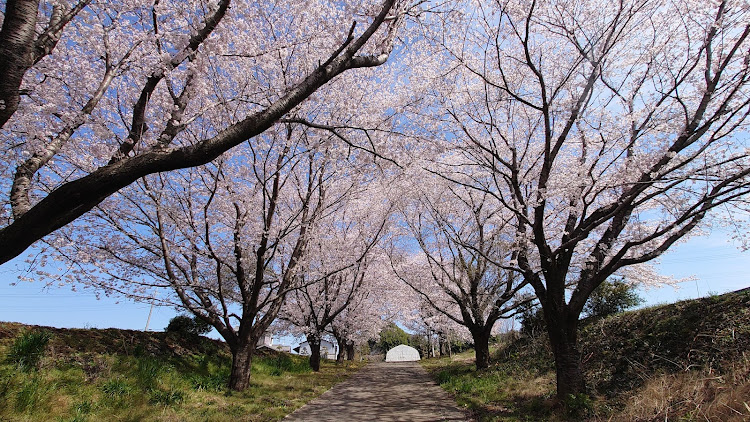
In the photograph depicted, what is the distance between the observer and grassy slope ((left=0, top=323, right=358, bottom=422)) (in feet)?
16.1

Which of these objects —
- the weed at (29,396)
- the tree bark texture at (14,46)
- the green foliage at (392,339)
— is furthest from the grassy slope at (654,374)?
the green foliage at (392,339)

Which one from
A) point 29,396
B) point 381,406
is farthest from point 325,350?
point 29,396

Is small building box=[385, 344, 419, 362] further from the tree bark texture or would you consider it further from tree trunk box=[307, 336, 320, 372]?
the tree bark texture

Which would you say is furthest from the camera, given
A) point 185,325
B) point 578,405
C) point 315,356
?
point 315,356

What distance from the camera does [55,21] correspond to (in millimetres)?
4348

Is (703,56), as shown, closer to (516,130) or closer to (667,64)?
(667,64)

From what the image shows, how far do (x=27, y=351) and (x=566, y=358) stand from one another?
923cm

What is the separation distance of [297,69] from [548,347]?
1080 centimetres

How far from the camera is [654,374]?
5.96 meters

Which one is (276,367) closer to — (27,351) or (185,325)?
(185,325)

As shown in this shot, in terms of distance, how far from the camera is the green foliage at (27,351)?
548 centimetres

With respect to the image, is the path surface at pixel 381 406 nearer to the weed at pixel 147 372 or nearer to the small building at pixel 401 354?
the weed at pixel 147 372

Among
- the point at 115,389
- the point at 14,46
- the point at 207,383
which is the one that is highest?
the point at 14,46

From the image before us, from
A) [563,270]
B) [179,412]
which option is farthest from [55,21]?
[563,270]
